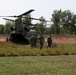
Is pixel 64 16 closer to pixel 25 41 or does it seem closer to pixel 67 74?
pixel 25 41

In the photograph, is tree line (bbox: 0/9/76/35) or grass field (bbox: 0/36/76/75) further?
tree line (bbox: 0/9/76/35)

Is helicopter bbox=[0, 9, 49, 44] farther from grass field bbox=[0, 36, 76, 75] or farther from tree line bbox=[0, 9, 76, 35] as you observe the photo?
tree line bbox=[0, 9, 76, 35]

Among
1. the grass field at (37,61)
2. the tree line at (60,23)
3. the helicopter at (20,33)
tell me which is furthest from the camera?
the tree line at (60,23)

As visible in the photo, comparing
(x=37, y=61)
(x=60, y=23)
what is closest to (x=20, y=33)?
(x=37, y=61)

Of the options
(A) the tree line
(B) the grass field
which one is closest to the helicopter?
(B) the grass field

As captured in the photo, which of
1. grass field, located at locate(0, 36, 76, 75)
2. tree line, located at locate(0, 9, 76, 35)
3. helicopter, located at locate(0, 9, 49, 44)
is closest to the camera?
grass field, located at locate(0, 36, 76, 75)

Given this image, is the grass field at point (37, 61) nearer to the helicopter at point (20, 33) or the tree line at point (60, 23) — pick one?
the helicopter at point (20, 33)

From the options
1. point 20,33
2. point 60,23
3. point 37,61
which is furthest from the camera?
point 60,23

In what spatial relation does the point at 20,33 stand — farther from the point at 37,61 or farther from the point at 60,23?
the point at 60,23

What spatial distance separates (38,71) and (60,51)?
11.5 meters

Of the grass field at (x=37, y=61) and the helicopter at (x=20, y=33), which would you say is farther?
the helicopter at (x=20, y=33)

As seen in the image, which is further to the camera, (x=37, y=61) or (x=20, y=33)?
(x=20, y=33)

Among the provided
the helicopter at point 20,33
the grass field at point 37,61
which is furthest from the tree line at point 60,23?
Answer: the grass field at point 37,61

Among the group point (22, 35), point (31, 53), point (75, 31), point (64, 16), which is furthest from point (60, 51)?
point (64, 16)
